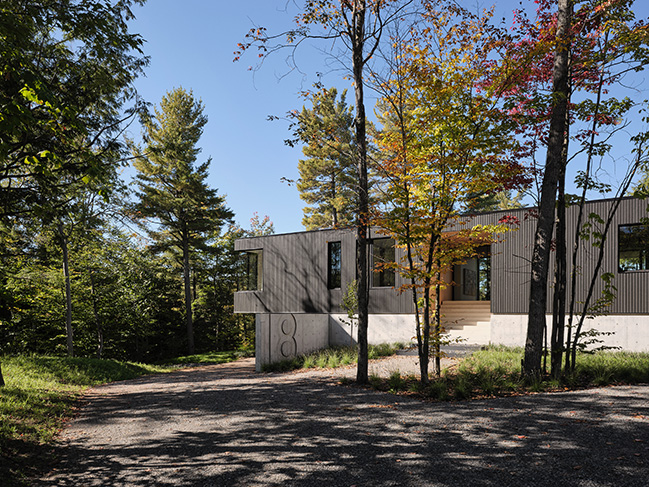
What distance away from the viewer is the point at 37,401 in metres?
7.20

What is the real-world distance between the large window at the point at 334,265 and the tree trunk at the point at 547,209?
9.40m

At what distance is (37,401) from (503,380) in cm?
797

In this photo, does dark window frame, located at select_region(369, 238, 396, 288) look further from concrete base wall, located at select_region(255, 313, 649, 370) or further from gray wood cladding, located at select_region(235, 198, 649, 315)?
concrete base wall, located at select_region(255, 313, 649, 370)

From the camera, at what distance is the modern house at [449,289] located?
1137 centimetres

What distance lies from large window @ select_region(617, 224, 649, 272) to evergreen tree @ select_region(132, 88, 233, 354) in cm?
1800

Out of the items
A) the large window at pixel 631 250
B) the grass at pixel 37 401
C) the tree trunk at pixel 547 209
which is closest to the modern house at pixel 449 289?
the large window at pixel 631 250

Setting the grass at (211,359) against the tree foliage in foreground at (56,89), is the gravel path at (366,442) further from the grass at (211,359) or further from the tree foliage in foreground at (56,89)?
the grass at (211,359)

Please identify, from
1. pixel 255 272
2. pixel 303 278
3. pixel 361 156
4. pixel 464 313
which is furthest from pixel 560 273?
pixel 255 272

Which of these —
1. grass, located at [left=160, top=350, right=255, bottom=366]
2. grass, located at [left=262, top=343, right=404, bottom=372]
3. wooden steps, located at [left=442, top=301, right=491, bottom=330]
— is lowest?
grass, located at [left=160, top=350, right=255, bottom=366]

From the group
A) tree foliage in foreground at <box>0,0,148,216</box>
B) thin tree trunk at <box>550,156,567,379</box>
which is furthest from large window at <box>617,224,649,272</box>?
tree foliage in foreground at <box>0,0,148,216</box>

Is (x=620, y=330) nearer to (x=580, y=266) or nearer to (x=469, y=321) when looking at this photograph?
(x=580, y=266)

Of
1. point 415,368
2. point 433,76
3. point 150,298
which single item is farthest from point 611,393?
point 150,298

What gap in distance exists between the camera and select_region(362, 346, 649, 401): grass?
709 centimetres

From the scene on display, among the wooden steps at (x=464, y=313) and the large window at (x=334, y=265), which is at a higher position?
the large window at (x=334, y=265)
